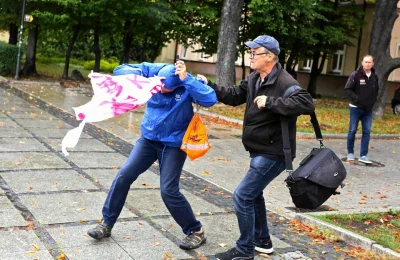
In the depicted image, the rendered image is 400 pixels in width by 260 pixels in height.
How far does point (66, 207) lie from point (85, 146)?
13.0 ft

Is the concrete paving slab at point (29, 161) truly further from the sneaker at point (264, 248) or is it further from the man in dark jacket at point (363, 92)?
the man in dark jacket at point (363, 92)

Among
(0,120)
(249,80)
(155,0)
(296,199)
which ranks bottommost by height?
(0,120)

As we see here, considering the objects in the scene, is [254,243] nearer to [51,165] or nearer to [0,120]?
[51,165]

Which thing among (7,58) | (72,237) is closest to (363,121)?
(72,237)

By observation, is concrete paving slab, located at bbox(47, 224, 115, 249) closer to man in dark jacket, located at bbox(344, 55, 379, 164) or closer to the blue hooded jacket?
the blue hooded jacket

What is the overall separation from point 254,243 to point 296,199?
0.68 meters

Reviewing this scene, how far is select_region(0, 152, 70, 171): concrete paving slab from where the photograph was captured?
25.6ft

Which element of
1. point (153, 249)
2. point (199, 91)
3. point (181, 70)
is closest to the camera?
point (181, 70)

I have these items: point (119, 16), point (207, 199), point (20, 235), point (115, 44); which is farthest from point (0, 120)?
point (115, 44)

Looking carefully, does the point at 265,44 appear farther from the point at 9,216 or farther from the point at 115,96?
the point at 9,216

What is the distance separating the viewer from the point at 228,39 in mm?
18188

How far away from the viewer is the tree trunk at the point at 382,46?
19.4m

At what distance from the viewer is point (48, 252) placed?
4.69m

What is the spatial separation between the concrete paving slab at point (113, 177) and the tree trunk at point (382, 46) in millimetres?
13462
